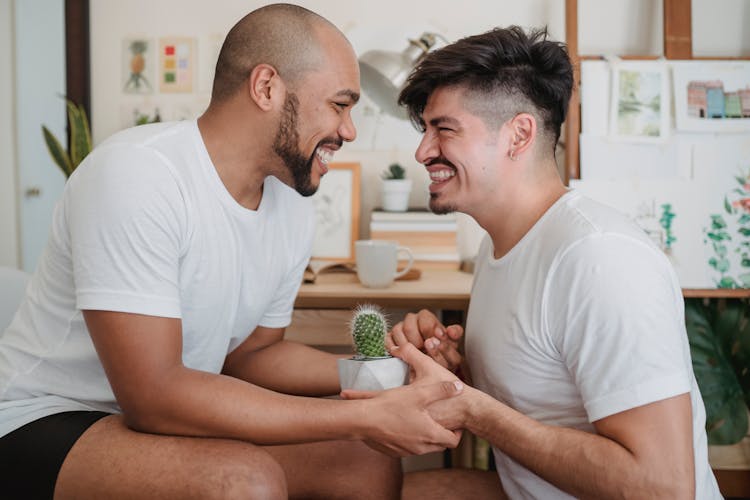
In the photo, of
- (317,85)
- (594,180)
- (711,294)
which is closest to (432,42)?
(594,180)

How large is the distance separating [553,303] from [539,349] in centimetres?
8

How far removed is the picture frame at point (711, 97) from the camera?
207 centimetres

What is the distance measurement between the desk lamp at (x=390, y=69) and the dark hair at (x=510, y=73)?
871mm

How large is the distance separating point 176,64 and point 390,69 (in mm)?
702

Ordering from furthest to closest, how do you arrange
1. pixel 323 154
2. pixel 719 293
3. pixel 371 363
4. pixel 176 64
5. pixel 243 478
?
pixel 176 64 → pixel 719 293 → pixel 323 154 → pixel 371 363 → pixel 243 478

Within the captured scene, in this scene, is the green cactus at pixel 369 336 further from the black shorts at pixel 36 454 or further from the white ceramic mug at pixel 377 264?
the white ceramic mug at pixel 377 264

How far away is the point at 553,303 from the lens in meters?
1.12

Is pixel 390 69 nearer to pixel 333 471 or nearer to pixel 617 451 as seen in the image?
pixel 333 471

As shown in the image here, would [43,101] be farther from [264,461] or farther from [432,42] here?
[264,461]

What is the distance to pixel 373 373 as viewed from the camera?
4.04 ft

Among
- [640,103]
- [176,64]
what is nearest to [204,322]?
[176,64]

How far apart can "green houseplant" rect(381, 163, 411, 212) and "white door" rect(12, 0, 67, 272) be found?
1.38m

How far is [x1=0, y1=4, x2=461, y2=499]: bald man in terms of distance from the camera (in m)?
1.15

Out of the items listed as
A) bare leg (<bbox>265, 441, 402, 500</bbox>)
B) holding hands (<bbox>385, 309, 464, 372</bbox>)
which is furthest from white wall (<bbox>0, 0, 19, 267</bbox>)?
holding hands (<bbox>385, 309, 464, 372</bbox>)
